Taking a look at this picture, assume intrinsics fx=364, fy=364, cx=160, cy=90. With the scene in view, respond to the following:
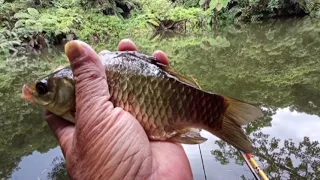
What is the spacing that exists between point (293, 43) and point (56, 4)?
55.3 ft

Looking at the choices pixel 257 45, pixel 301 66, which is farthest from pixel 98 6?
pixel 301 66

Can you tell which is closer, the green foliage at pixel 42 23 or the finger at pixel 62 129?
the finger at pixel 62 129

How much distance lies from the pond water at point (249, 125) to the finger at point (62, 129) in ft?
9.39

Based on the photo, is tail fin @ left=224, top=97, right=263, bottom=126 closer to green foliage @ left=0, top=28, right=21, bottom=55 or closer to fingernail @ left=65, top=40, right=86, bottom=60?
fingernail @ left=65, top=40, right=86, bottom=60

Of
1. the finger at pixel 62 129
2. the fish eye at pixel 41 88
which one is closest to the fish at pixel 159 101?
the fish eye at pixel 41 88

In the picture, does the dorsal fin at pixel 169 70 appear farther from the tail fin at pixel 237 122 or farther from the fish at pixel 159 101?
the tail fin at pixel 237 122

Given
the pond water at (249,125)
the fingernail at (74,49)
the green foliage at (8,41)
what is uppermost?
the fingernail at (74,49)

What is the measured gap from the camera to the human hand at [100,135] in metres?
1.75

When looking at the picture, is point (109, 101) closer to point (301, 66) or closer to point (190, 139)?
point (190, 139)

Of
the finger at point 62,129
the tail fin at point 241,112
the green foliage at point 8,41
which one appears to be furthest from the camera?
the green foliage at point 8,41

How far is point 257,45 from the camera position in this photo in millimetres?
14156

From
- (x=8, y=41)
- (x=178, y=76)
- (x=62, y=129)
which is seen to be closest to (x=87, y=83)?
(x=62, y=129)

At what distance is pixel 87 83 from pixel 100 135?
26 centimetres

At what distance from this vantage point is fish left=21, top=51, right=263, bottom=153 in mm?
1761
